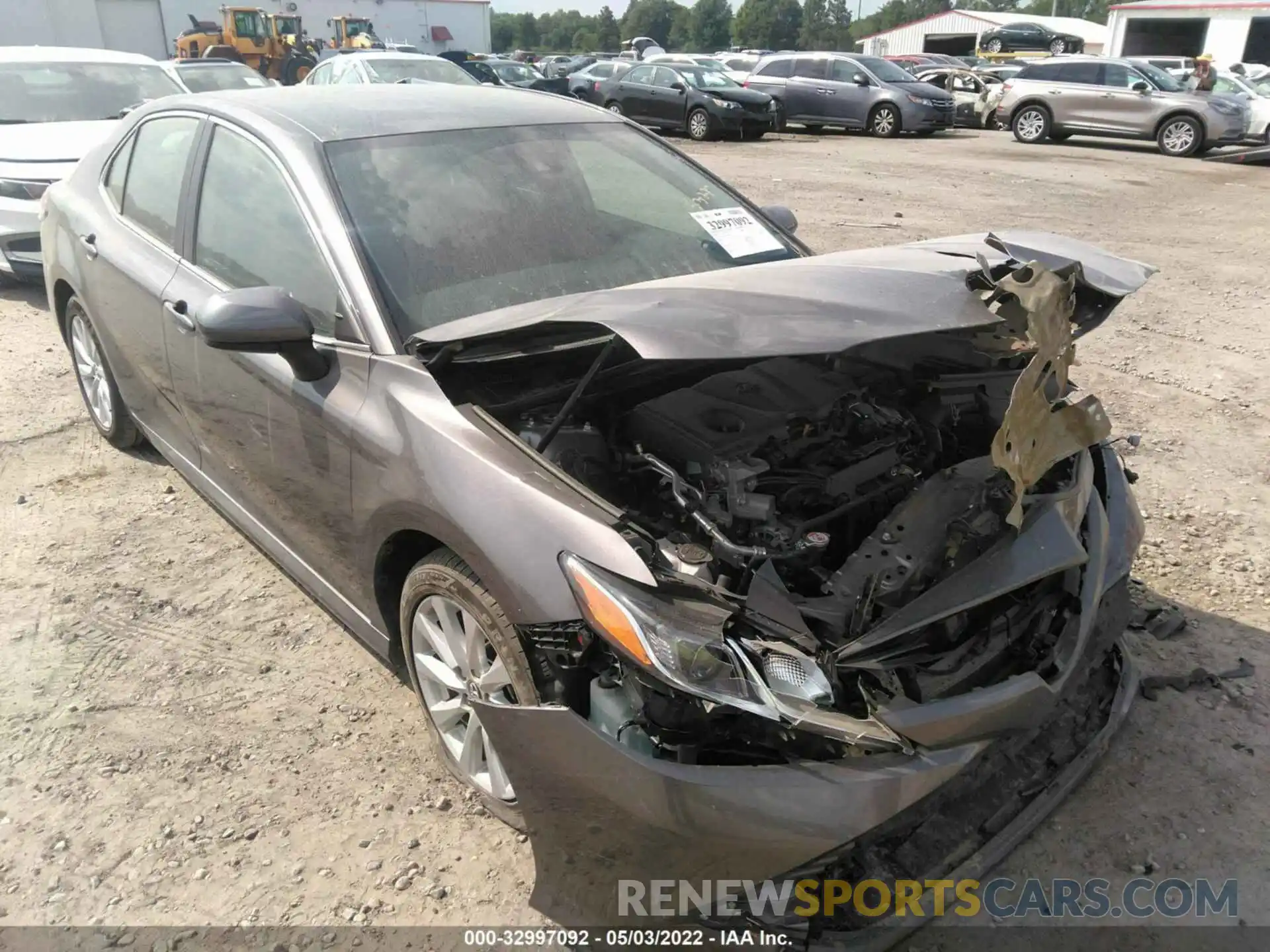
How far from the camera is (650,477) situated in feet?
7.63

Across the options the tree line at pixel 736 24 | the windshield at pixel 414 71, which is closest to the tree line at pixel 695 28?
the tree line at pixel 736 24

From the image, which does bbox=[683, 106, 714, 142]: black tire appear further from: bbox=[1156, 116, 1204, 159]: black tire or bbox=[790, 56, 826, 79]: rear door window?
bbox=[1156, 116, 1204, 159]: black tire

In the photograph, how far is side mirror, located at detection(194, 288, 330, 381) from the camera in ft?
7.47

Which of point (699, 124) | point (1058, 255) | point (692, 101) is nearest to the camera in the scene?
point (1058, 255)

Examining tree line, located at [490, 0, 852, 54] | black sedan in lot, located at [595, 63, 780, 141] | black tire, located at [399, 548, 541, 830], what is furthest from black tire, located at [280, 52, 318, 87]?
tree line, located at [490, 0, 852, 54]

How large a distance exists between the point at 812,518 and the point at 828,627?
45cm

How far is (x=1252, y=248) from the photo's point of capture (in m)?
8.66

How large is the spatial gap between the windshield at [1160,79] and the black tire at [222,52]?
63.8 feet

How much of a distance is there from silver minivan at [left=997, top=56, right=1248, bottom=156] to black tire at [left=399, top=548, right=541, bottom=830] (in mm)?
17545

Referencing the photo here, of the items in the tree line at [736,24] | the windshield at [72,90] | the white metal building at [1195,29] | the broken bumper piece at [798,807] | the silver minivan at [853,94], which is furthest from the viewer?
the tree line at [736,24]

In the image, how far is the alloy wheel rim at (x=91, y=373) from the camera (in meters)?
4.12

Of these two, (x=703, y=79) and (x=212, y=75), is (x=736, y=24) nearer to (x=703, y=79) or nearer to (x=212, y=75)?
(x=703, y=79)

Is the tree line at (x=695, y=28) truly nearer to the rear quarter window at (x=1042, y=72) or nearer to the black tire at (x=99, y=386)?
the rear quarter window at (x=1042, y=72)

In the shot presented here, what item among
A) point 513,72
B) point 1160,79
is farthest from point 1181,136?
point 513,72
